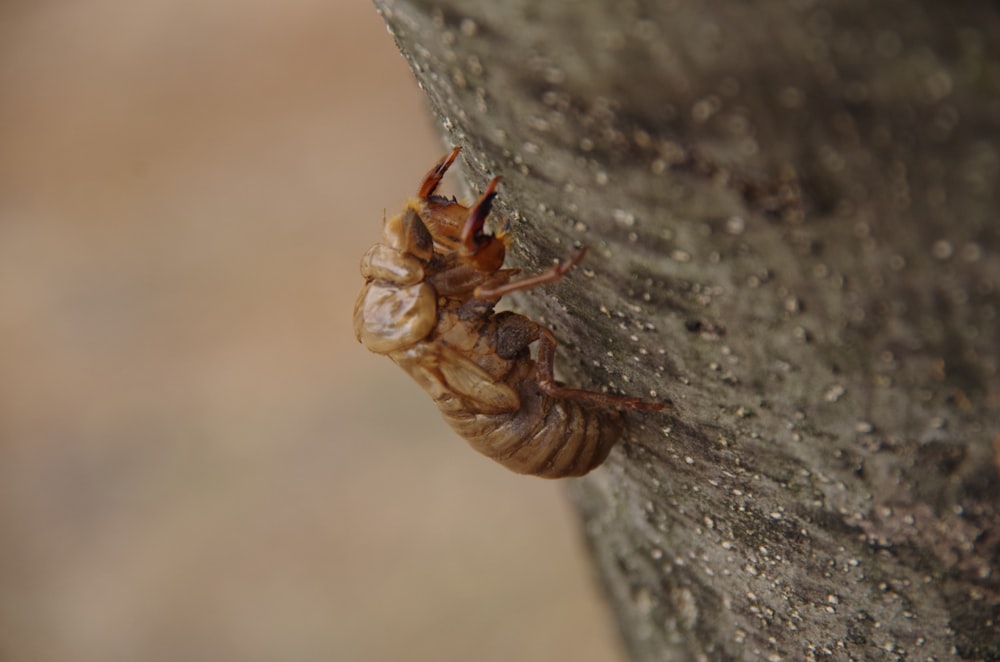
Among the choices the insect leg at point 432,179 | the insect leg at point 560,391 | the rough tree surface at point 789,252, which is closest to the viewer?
the rough tree surface at point 789,252

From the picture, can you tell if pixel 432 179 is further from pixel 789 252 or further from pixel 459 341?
pixel 789 252

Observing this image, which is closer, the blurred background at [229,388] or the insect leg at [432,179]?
the insect leg at [432,179]

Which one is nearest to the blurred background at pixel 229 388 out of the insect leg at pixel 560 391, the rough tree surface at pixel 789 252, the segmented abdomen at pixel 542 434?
the segmented abdomen at pixel 542 434

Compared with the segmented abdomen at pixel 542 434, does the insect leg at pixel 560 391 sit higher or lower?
higher

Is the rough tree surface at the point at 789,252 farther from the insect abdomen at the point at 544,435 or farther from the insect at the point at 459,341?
the insect at the point at 459,341

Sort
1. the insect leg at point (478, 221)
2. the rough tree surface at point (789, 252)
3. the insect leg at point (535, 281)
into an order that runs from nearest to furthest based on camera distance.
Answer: the rough tree surface at point (789, 252) → the insect leg at point (535, 281) → the insect leg at point (478, 221)

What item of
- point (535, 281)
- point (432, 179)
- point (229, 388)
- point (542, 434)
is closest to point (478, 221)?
point (535, 281)

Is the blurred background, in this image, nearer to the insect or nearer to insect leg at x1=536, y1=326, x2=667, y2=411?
the insect
